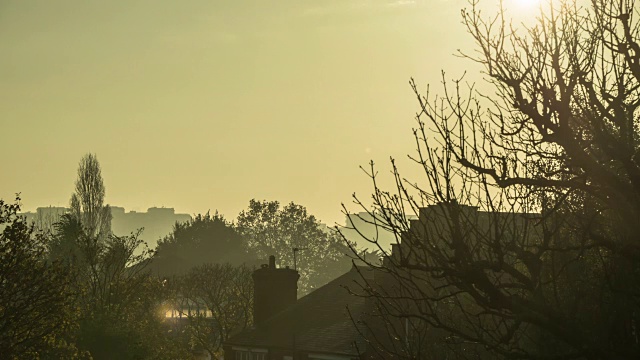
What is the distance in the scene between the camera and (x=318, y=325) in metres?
44.0

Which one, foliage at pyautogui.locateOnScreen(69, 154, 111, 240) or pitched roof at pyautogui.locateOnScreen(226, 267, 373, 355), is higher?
foliage at pyautogui.locateOnScreen(69, 154, 111, 240)

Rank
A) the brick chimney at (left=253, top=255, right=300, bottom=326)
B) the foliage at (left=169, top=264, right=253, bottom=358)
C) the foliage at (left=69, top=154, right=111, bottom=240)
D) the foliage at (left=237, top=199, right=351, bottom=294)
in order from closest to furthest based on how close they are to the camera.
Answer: the brick chimney at (left=253, top=255, right=300, bottom=326) → the foliage at (left=169, top=264, right=253, bottom=358) → the foliage at (left=69, top=154, right=111, bottom=240) → the foliage at (left=237, top=199, right=351, bottom=294)

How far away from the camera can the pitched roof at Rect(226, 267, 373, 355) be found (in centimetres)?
4094

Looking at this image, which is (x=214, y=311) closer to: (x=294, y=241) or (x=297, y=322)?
(x=297, y=322)

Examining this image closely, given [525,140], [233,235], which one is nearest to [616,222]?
[525,140]

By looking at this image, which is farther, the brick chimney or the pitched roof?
the brick chimney

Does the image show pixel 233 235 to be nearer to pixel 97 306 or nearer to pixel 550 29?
pixel 97 306

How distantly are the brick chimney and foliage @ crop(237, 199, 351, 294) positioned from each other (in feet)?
313

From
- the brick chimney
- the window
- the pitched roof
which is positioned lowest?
the window

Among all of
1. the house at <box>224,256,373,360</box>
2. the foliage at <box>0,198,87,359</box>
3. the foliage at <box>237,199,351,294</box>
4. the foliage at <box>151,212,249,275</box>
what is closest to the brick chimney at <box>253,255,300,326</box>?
the house at <box>224,256,373,360</box>

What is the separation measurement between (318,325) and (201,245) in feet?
282

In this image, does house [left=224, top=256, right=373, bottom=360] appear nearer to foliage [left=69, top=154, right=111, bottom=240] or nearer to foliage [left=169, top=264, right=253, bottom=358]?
foliage [left=169, top=264, right=253, bottom=358]

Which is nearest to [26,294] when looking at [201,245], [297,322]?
[297,322]

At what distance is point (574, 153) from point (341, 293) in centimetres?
3765
